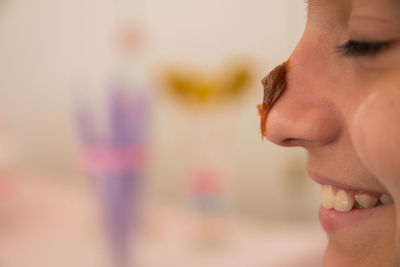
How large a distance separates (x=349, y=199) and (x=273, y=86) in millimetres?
42

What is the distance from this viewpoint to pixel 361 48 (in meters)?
0.14

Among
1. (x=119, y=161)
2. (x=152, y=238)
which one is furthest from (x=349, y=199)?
(x=152, y=238)

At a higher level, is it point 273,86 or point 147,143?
point 273,86

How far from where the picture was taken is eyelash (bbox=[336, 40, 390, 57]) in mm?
135

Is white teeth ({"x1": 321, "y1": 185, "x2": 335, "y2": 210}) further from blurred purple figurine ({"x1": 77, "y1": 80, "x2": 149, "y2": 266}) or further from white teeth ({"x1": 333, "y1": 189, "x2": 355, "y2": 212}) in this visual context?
blurred purple figurine ({"x1": 77, "y1": 80, "x2": 149, "y2": 266})

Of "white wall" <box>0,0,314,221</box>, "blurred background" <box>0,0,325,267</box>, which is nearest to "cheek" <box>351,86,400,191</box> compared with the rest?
"blurred background" <box>0,0,325,267</box>

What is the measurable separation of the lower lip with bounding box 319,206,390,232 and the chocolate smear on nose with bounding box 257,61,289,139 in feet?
0.11

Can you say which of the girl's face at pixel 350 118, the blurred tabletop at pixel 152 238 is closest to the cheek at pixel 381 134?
the girl's face at pixel 350 118

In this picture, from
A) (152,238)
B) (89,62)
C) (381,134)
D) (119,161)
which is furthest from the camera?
(89,62)

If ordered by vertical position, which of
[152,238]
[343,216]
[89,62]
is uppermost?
[343,216]

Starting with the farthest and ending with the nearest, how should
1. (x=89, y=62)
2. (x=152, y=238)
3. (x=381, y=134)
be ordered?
1. (x=89, y=62)
2. (x=152, y=238)
3. (x=381, y=134)

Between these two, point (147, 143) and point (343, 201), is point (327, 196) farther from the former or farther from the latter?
point (147, 143)

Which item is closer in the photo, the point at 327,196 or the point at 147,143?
the point at 327,196

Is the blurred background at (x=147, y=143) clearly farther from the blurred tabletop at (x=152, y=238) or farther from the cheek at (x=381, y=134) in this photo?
the cheek at (x=381, y=134)
